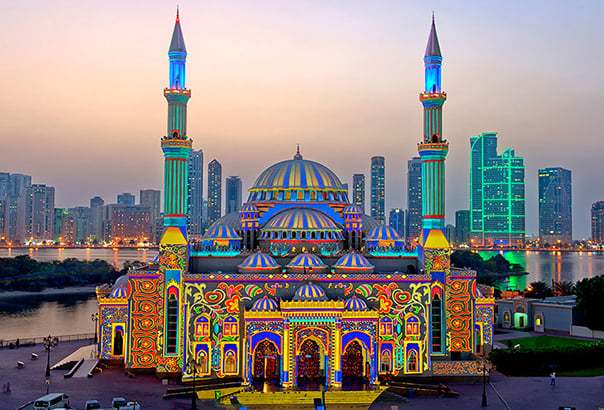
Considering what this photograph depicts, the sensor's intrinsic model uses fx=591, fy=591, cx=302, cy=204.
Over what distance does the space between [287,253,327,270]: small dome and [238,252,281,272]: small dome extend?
78 cm

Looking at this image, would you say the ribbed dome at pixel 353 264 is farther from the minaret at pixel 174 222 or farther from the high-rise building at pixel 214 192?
the high-rise building at pixel 214 192

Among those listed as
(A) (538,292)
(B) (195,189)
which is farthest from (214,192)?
(A) (538,292)

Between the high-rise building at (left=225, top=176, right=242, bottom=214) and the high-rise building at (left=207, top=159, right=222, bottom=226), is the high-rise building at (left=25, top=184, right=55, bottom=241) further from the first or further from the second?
the high-rise building at (left=225, top=176, right=242, bottom=214)

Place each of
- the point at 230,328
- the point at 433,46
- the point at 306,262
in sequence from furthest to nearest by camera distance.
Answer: the point at 433,46 < the point at 306,262 < the point at 230,328

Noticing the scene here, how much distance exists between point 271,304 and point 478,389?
953 centimetres

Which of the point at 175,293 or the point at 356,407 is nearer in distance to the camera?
the point at 356,407

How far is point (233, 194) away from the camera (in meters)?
105

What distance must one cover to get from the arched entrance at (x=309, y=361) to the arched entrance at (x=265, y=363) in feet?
3.41

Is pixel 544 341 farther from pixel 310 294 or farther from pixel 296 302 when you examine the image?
pixel 296 302

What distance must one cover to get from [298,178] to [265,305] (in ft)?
34.2

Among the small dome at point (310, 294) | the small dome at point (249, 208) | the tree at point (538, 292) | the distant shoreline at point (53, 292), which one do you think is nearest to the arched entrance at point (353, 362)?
the small dome at point (310, 294)

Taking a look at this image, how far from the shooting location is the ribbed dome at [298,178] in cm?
3409

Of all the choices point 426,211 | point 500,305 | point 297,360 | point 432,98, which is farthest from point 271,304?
point 500,305

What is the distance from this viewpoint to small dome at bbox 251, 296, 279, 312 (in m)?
25.6
